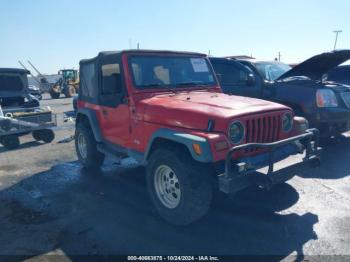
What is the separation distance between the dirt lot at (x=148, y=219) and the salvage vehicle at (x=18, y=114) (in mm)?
2234

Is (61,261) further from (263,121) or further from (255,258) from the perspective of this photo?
(263,121)

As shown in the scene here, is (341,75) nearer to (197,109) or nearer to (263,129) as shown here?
(263,129)

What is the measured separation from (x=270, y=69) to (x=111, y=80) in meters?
4.73

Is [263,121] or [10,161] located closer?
[263,121]

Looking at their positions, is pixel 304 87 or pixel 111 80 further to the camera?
pixel 304 87

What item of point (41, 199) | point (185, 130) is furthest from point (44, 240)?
point (185, 130)

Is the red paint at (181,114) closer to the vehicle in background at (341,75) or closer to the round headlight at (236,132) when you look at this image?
the round headlight at (236,132)

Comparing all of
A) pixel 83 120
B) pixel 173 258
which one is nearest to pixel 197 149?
pixel 173 258

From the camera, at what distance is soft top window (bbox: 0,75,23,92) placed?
30.1 feet

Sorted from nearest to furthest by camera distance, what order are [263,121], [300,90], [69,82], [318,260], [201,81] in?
[318,260] → [263,121] → [201,81] → [300,90] → [69,82]

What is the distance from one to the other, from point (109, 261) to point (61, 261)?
49 cm

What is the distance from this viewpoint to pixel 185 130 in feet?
11.8

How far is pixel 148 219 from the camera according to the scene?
391 cm

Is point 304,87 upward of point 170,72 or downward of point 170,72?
downward
